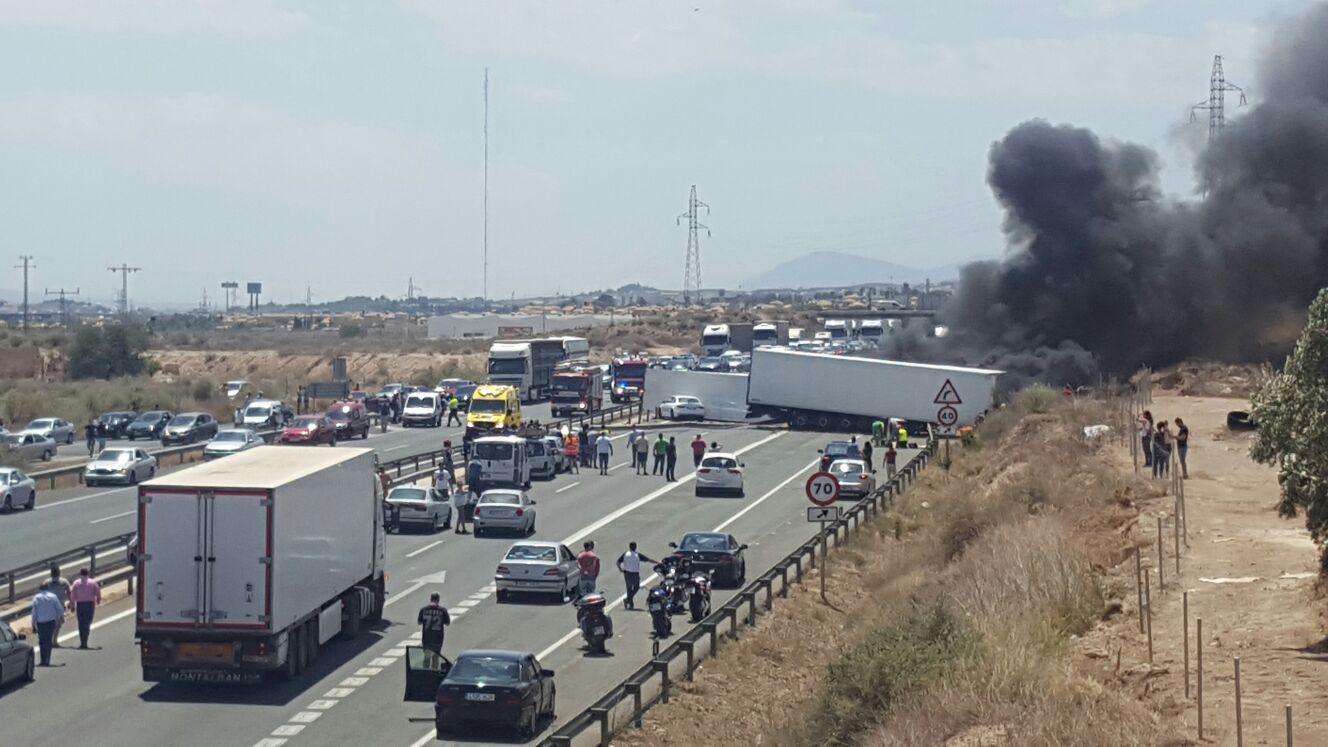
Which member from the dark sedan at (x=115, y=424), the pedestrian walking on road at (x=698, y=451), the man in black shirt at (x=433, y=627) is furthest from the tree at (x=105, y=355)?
the man in black shirt at (x=433, y=627)

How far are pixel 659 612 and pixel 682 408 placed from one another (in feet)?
140

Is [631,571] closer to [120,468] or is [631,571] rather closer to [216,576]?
[216,576]

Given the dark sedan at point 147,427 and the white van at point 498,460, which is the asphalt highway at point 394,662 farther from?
the dark sedan at point 147,427

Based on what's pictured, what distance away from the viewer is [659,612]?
81.5 ft

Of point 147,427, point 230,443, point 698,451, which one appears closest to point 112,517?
point 230,443

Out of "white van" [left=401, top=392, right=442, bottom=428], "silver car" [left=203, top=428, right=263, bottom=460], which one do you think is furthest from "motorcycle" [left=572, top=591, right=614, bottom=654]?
"white van" [left=401, top=392, right=442, bottom=428]

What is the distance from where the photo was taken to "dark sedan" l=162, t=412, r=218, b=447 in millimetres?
56969

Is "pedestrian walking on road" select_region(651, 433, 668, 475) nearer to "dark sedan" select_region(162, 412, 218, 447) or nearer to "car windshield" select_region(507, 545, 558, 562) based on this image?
"dark sedan" select_region(162, 412, 218, 447)

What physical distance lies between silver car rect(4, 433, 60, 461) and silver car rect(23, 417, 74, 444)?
106 inches

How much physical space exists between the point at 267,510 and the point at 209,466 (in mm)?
2339

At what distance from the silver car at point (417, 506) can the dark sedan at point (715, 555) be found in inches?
335

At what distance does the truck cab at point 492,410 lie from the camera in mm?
57188

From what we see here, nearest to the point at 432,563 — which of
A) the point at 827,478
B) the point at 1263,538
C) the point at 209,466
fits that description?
the point at 827,478

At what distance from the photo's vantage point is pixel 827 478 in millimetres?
27906
